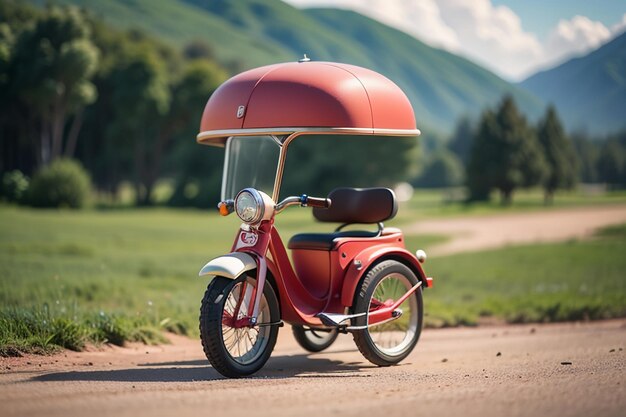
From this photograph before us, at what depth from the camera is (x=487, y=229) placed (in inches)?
1324

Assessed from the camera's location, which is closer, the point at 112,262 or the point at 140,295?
the point at 140,295

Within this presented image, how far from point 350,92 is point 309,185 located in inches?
1944

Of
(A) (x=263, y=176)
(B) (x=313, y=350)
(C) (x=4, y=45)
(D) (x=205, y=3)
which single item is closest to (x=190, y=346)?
(B) (x=313, y=350)

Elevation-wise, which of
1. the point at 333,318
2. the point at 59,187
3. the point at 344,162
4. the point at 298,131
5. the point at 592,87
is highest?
the point at 592,87

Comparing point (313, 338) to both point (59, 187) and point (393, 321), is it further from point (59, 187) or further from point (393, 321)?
point (59, 187)

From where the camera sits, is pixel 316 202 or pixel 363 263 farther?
pixel 363 263

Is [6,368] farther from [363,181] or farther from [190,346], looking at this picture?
[363,181]

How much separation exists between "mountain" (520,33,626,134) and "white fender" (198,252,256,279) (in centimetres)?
1362

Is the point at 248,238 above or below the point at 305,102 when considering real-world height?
below

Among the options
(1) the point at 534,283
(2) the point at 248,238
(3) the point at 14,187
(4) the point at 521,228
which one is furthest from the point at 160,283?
(3) the point at 14,187

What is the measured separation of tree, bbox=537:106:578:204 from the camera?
29.7 m

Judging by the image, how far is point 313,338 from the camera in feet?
29.5

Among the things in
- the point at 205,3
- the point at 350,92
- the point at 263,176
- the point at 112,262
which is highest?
the point at 205,3

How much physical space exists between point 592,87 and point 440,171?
9138 centimetres
